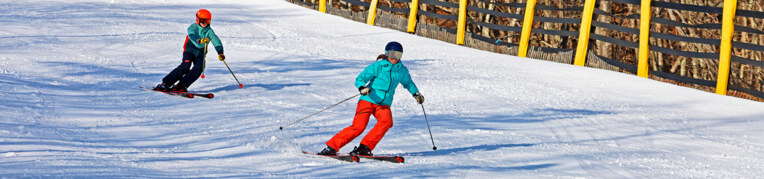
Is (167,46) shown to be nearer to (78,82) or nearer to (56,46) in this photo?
(56,46)

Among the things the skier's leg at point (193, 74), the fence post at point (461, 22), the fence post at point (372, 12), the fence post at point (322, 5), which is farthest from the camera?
the fence post at point (322, 5)

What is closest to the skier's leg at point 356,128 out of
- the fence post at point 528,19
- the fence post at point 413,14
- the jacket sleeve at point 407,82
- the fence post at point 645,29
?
the jacket sleeve at point 407,82

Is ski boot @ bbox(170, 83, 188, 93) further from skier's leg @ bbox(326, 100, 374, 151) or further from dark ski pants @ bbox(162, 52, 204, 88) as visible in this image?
skier's leg @ bbox(326, 100, 374, 151)

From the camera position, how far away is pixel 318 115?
27.4 feet

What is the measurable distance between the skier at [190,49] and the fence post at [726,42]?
20.1 ft

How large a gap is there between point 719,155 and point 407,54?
6751 millimetres

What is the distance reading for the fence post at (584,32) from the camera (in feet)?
40.5

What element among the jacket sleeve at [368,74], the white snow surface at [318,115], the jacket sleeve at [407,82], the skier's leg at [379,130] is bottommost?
the white snow surface at [318,115]

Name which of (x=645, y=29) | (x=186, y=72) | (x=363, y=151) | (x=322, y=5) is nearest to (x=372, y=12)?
(x=322, y=5)

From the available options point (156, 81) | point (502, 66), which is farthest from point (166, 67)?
point (502, 66)

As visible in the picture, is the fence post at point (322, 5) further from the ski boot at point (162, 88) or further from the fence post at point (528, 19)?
the ski boot at point (162, 88)

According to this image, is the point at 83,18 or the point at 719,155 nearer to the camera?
the point at 719,155

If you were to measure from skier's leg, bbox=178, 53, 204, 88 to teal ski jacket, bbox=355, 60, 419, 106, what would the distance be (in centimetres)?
336

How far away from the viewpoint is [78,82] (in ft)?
31.0
